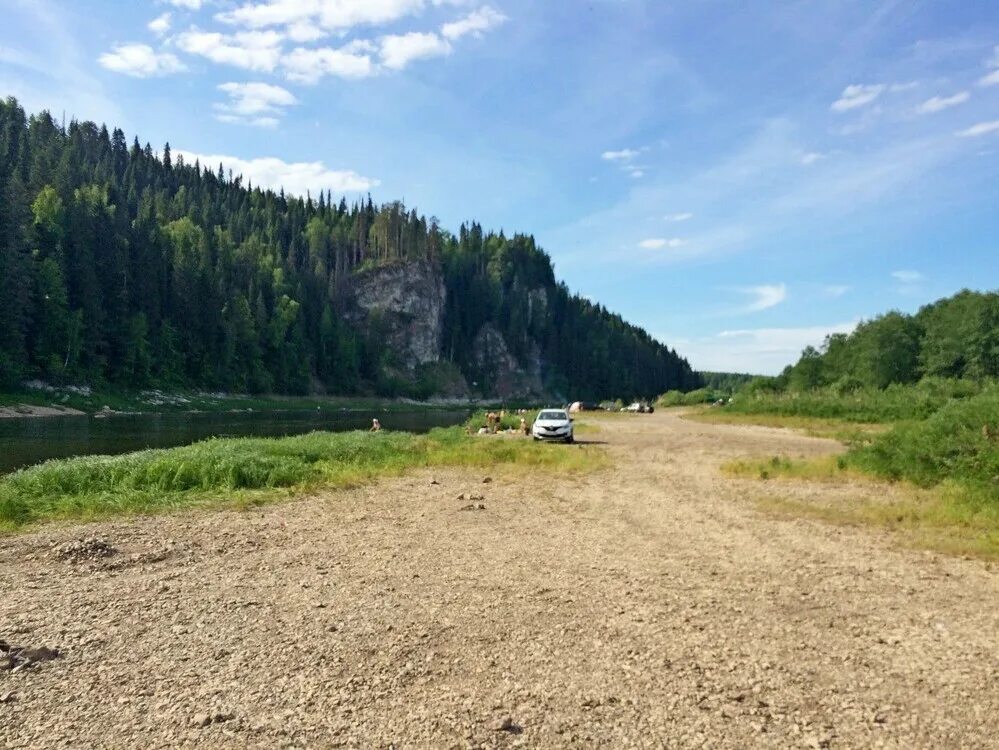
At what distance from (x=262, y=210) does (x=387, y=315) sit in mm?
56908

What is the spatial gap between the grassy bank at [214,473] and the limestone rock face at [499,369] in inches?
5938

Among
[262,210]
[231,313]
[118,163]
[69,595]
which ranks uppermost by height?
[118,163]

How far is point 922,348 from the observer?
8969 cm

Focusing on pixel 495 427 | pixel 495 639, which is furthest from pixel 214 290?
pixel 495 639

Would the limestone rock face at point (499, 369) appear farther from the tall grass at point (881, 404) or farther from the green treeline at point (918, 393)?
the tall grass at point (881, 404)

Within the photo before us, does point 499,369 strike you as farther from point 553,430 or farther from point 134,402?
point 553,430

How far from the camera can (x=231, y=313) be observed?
108 m

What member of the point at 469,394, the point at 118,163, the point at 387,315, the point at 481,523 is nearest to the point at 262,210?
the point at 118,163

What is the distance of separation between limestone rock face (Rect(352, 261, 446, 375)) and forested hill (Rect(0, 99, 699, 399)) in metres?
0.35

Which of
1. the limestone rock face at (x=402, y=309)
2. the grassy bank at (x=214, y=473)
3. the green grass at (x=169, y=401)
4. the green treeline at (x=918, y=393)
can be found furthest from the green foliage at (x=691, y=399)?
the grassy bank at (x=214, y=473)

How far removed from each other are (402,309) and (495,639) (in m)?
159

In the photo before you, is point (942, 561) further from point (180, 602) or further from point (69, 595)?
point (69, 595)

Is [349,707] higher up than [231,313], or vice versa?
[231,313]

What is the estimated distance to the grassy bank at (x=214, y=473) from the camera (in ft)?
48.0
